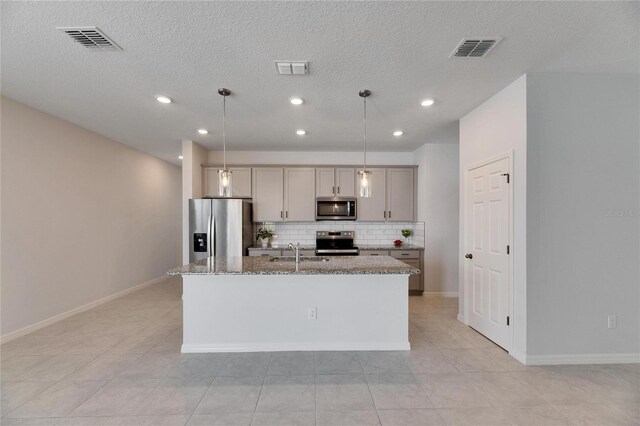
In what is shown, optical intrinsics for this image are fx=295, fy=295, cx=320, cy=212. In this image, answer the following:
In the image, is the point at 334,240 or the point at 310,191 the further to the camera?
the point at 334,240

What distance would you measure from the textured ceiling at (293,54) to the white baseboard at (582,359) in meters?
2.63

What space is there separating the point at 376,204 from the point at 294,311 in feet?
9.92

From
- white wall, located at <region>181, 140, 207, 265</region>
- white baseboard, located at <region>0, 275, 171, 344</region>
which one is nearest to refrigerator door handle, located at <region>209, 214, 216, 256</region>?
white wall, located at <region>181, 140, 207, 265</region>

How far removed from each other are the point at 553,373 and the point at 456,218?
9.86 ft

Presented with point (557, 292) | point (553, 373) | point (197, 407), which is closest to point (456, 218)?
point (557, 292)

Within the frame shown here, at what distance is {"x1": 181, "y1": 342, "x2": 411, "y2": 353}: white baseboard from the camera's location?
119 inches

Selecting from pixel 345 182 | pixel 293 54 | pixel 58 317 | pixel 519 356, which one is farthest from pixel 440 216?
pixel 58 317

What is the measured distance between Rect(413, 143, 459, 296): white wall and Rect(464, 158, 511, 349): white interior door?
1468 millimetres

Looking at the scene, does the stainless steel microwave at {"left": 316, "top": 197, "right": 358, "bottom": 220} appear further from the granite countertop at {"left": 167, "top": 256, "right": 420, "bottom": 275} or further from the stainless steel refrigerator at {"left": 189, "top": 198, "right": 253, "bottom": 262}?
the granite countertop at {"left": 167, "top": 256, "right": 420, "bottom": 275}

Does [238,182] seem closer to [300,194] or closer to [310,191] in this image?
[300,194]

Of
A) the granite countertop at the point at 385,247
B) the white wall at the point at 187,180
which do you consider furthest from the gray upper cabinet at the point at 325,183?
the white wall at the point at 187,180

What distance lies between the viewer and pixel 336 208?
18.0 feet

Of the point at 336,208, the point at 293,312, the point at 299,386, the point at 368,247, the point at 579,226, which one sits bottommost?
the point at 299,386

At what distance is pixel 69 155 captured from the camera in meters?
4.15
